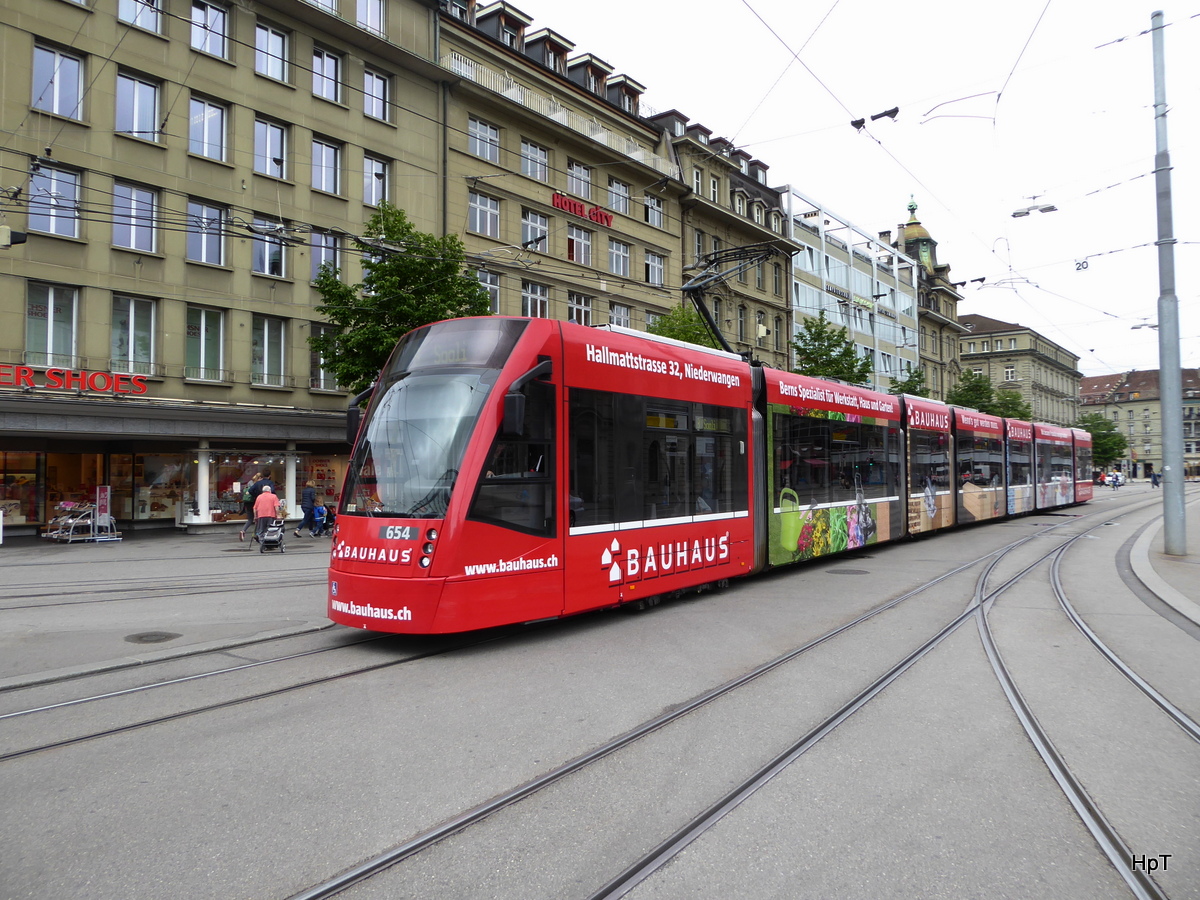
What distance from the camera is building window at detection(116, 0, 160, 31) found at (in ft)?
65.4

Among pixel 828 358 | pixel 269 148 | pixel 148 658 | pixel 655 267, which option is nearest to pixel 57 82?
pixel 269 148

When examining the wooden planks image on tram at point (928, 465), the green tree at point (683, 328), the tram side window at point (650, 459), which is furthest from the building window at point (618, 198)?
the tram side window at point (650, 459)

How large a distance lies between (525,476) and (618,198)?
28275 millimetres

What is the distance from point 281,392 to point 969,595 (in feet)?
62.0

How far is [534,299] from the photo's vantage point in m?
29.2

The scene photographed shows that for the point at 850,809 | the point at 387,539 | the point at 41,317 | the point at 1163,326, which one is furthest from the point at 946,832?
the point at 41,317

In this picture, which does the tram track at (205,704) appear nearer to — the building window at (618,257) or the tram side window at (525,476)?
the tram side window at (525,476)

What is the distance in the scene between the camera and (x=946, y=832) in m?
3.53

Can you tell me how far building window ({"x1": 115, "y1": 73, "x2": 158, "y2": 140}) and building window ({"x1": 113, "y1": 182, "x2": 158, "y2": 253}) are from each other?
1.39 metres

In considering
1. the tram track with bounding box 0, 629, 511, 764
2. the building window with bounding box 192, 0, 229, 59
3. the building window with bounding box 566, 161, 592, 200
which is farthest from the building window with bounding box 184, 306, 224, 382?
the tram track with bounding box 0, 629, 511, 764

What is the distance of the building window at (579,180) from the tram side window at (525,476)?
25.1m

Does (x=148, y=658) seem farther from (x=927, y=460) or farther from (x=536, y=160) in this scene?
(x=536, y=160)

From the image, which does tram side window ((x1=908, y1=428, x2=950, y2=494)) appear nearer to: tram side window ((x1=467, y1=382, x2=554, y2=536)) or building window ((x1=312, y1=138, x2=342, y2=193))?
tram side window ((x1=467, y1=382, x2=554, y2=536))

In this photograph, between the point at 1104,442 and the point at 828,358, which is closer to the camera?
the point at 828,358
